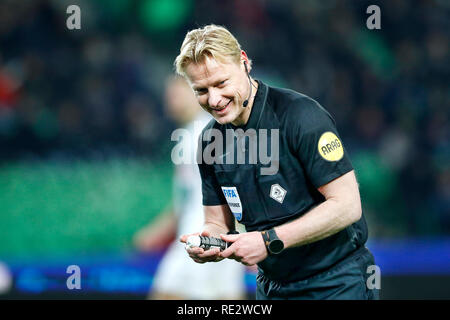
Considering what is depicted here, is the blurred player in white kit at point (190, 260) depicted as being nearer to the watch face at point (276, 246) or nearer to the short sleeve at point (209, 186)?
the short sleeve at point (209, 186)

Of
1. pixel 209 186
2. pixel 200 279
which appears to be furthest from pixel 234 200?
pixel 200 279

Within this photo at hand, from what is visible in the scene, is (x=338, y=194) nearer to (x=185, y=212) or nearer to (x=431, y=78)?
(x=185, y=212)

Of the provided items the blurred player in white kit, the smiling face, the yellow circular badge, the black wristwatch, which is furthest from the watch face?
the blurred player in white kit

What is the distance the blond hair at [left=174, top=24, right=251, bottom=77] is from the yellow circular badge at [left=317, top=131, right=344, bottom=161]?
54cm

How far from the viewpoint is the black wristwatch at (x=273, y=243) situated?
9.06ft

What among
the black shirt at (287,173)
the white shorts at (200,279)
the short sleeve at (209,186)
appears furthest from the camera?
the white shorts at (200,279)

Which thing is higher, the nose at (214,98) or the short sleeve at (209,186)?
the nose at (214,98)

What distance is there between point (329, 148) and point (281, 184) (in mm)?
299

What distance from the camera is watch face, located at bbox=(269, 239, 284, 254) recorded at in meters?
2.76

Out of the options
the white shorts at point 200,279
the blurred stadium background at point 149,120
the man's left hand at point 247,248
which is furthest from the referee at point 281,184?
the blurred stadium background at point 149,120

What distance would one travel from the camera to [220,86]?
2939 millimetres

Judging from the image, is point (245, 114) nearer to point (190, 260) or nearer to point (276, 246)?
point (276, 246)

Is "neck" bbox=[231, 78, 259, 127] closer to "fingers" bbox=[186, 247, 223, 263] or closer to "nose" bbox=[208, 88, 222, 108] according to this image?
"nose" bbox=[208, 88, 222, 108]
